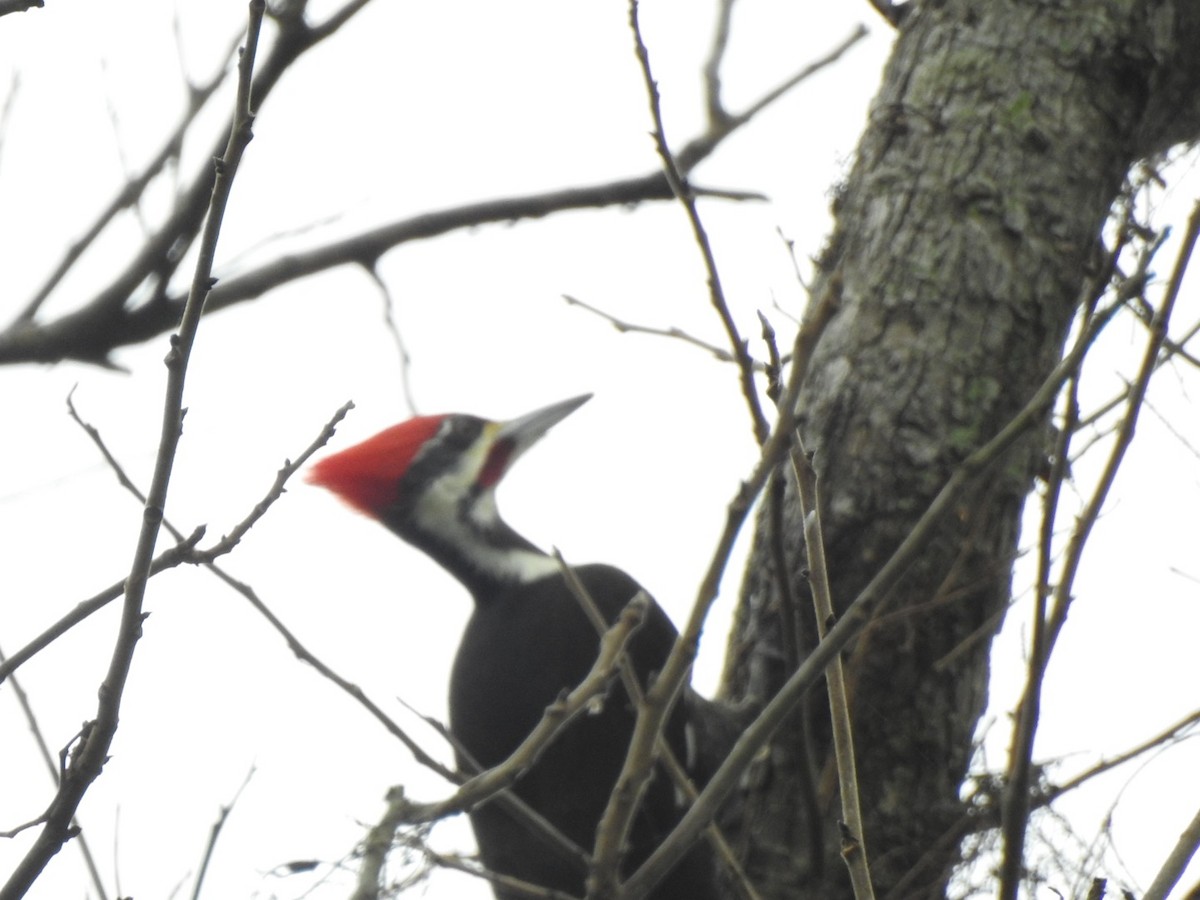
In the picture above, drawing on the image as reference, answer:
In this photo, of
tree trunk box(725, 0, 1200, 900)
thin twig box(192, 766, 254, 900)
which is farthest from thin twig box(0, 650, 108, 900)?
tree trunk box(725, 0, 1200, 900)

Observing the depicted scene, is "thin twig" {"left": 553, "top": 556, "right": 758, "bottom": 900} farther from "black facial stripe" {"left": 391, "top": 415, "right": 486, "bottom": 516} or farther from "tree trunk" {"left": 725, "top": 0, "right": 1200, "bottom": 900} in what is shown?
"black facial stripe" {"left": 391, "top": 415, "right": 486, "bottom": 516}

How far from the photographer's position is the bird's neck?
3.91 metres

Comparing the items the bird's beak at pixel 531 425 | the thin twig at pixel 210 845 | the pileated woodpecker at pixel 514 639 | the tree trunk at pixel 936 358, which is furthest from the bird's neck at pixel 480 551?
the thin twig at pixel 210 845

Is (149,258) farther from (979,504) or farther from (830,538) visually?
(979,504)

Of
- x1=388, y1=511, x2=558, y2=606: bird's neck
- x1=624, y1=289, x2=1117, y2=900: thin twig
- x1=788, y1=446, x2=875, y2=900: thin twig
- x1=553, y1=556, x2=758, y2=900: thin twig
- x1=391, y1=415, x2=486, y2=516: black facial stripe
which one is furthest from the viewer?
x1=391, y1=415, x2=486, y2=516: black facial stripe

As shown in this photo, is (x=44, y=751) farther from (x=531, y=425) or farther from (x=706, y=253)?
(x=531, y=425)

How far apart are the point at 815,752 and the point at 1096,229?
1355 mm

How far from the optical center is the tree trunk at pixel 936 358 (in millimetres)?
2891

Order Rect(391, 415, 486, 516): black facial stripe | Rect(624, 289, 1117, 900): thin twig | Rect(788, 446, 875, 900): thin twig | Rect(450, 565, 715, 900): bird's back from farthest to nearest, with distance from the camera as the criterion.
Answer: Rect(391, 415, 486, 516): black facial stripe → Rect(450, 565, 715, 900): bird's back → Rect(788, 446, 875, 900): thin twig → Rect(624, 289, 1117, 900): thin twig

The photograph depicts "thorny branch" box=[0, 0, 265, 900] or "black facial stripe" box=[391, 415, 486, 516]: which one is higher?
"black facial stripe" box=[391, 415, 486, 516]

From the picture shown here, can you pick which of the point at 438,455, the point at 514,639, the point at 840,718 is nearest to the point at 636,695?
the point at 840,718

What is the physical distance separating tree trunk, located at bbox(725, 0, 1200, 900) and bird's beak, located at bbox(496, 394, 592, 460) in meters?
1.09

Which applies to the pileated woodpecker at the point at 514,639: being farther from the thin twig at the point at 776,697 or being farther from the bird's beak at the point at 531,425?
the thin twig at the point at 776,697

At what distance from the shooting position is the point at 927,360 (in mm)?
3104
